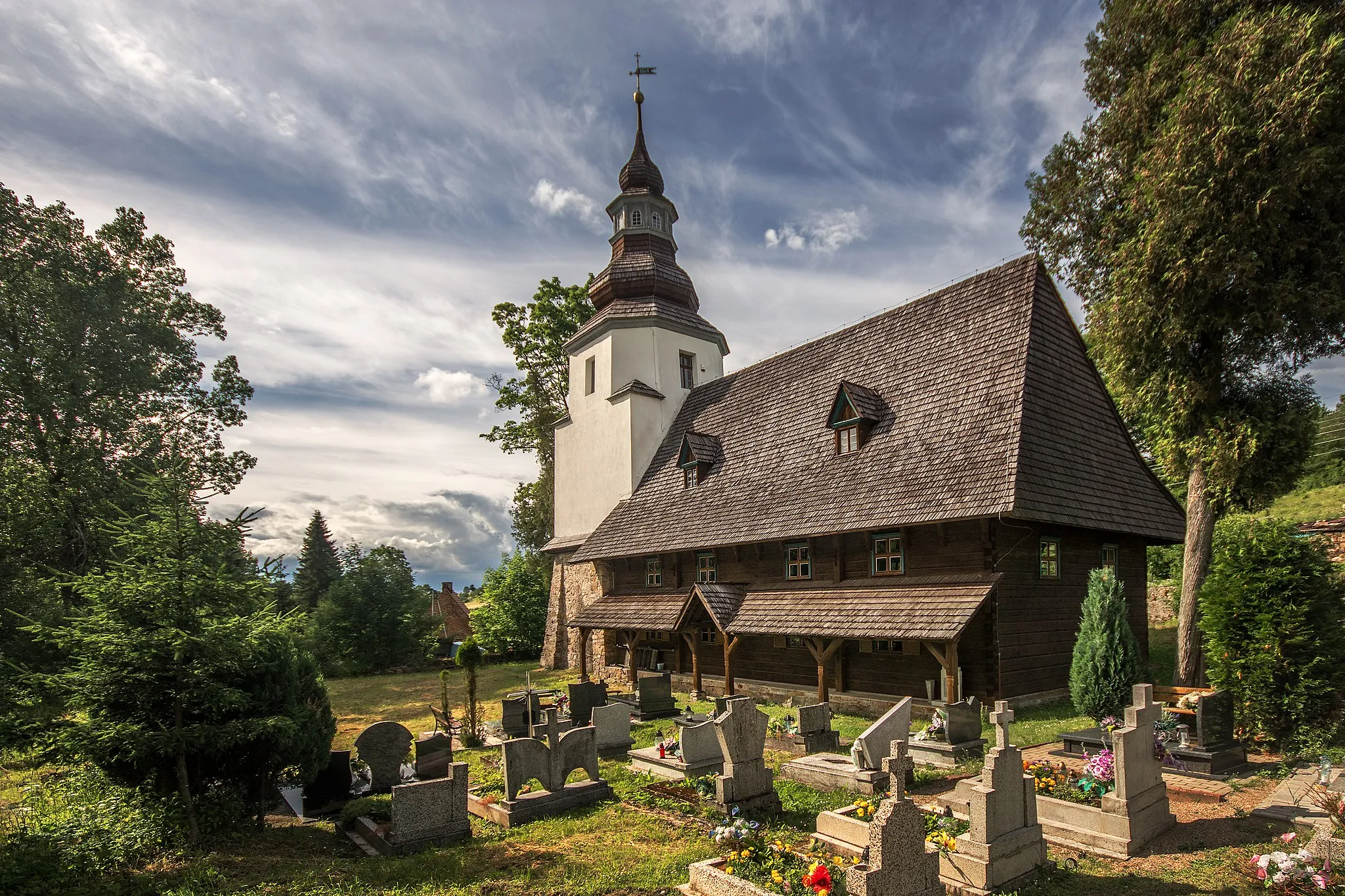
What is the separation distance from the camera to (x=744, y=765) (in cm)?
929

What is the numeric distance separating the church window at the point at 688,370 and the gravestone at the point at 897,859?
22.9 m

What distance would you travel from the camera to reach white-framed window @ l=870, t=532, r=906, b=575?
15.5 metres

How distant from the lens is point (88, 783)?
8.71m

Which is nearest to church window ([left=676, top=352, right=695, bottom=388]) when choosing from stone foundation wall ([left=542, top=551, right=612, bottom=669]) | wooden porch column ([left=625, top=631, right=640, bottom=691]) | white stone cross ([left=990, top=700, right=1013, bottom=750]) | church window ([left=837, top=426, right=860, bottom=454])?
stone foundation wall ([left=542, top=551, right=612, bottom=669])

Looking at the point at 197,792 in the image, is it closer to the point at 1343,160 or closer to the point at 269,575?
the point at 269,575

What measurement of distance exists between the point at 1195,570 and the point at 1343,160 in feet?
25.8

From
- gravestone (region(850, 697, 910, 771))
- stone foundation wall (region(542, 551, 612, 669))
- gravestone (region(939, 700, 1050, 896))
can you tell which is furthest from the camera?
stone foundation wall (region(542, 551, 612, 669))

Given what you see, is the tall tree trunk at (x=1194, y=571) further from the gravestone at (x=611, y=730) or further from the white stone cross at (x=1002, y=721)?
the gravestone at (x=611, y=730)

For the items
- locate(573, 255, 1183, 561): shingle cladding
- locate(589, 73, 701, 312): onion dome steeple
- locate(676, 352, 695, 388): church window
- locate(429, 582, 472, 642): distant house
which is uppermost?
locate(589, 73, 701, 312): onion dome steeple

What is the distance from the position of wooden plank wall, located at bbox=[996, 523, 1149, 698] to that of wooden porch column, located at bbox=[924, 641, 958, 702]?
1295mm

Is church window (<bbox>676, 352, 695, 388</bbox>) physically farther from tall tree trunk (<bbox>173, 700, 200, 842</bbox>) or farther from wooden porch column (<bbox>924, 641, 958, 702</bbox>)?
tall tree trunk (<bbox>173, 700, 200, 842</bbox>)

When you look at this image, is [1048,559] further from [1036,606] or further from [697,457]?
[697,457]

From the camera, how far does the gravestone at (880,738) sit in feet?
32.5

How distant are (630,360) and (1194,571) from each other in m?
18.3
